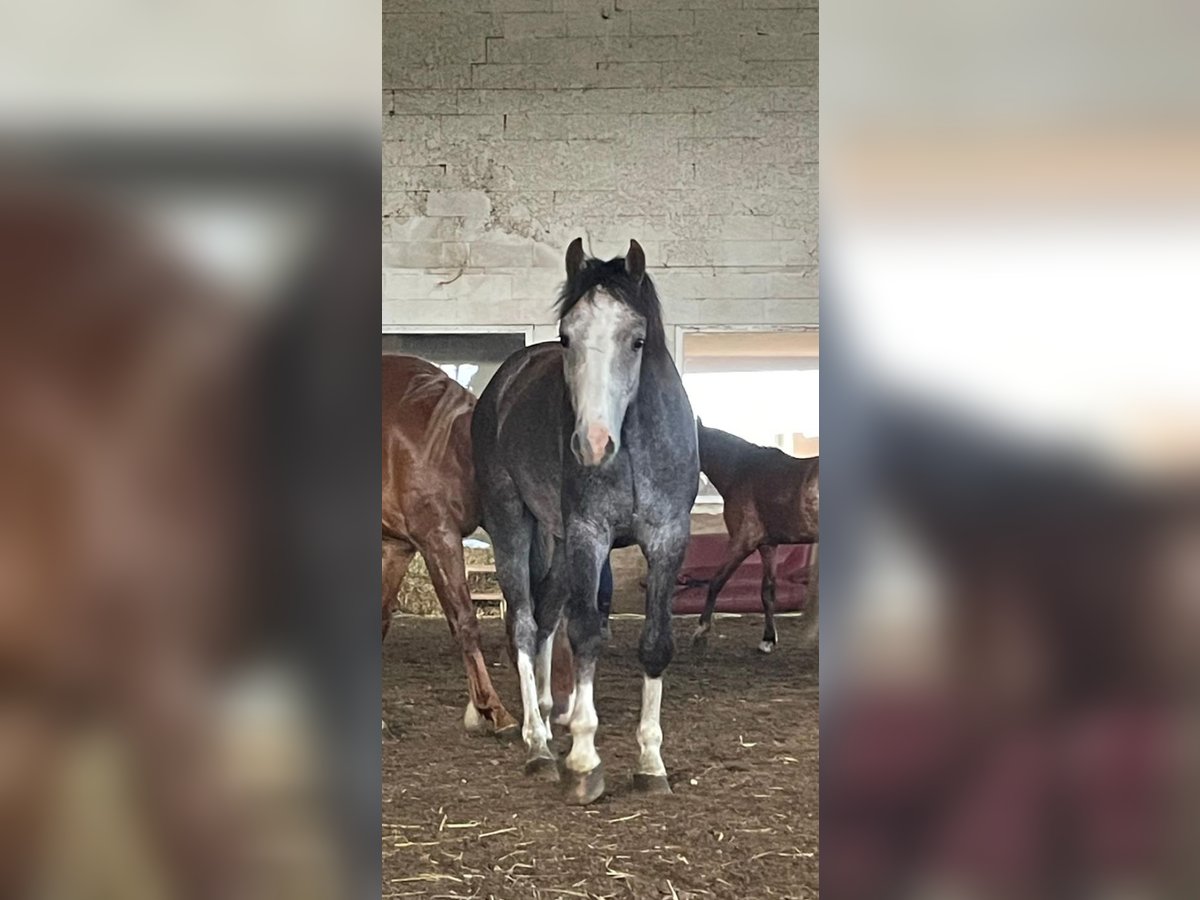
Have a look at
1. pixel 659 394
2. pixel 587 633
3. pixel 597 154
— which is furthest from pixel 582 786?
pixel 597 154

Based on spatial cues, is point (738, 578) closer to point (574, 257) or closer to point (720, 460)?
point (720, 460)

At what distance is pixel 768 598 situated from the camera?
6.69 ft

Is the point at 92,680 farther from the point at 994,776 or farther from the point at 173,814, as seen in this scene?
the point at 994,776

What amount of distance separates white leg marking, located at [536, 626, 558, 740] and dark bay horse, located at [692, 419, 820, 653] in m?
0.28

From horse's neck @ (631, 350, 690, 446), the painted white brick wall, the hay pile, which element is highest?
the painted white brick wall

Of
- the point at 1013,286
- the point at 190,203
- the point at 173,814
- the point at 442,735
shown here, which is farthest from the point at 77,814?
the point at 1013,286

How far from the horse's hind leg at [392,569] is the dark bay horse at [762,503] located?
0.58 metres

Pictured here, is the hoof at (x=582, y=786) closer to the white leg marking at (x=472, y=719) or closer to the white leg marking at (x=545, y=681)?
the white leg marking at (x=545, y=681)

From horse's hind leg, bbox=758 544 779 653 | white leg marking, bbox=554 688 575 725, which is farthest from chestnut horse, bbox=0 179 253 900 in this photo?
horse's hind leg, bbox=758 544 779 653

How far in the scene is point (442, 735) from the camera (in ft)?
6.80

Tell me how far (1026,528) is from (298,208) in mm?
1517

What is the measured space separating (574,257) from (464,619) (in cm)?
73

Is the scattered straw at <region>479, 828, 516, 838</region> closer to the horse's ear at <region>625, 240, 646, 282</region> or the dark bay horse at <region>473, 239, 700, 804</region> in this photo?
the dark bay horse at <region>473, 239, 700, 804</region>

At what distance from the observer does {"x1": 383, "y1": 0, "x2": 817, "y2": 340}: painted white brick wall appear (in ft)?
6.56
